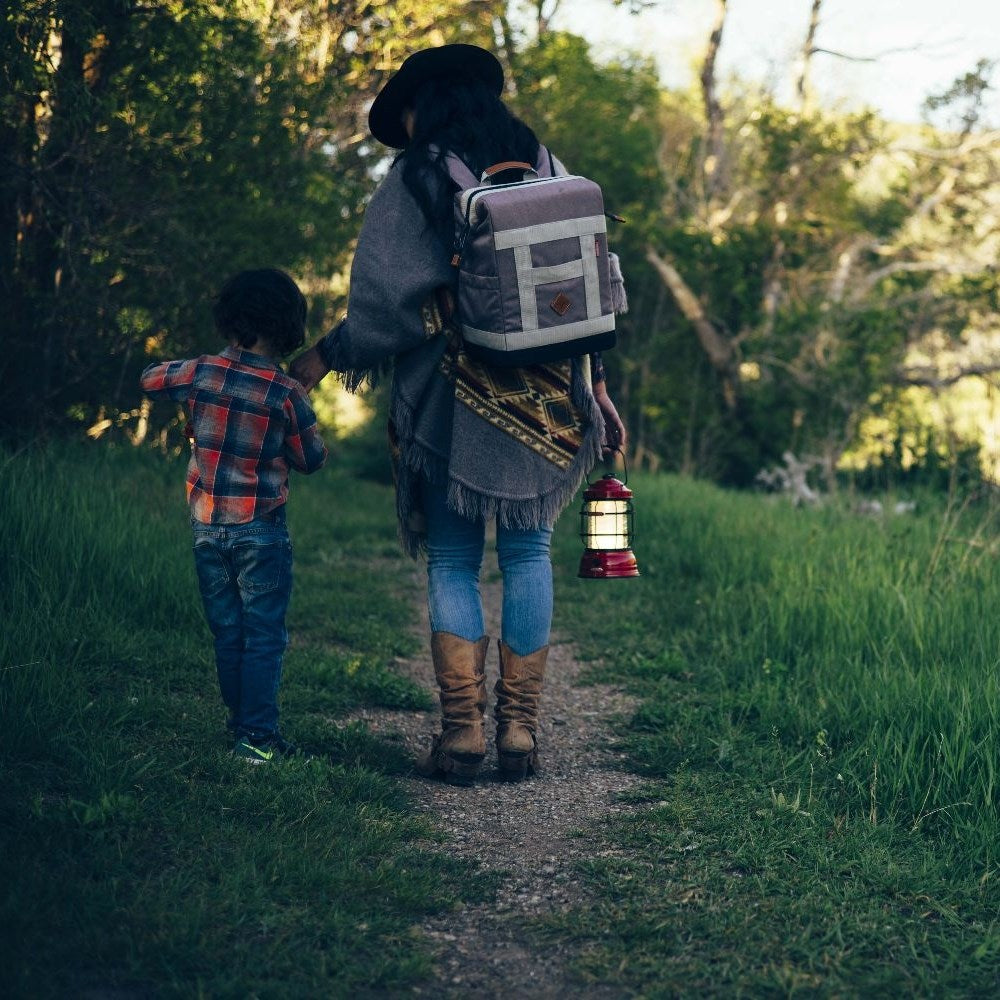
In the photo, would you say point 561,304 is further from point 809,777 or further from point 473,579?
point 809,777

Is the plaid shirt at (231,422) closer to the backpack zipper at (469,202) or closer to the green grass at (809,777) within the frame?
the backpack zipper at (469,202)

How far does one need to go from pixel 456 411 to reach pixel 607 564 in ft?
2.44

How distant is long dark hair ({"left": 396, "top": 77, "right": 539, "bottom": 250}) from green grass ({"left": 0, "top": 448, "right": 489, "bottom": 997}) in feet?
5.21

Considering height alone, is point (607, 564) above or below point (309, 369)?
below

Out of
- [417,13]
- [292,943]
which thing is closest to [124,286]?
[417,13]

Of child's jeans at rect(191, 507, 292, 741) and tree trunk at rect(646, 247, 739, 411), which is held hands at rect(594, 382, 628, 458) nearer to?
child's jeans at rect(191, 507, 292, 741)

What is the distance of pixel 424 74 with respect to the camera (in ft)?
10.5

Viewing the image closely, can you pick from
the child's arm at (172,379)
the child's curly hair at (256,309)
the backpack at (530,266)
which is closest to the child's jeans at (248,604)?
the child's arm at (172,379)

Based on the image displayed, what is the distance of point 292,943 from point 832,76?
45.3 feet

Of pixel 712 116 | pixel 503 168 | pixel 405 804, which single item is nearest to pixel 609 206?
pixel 712 116

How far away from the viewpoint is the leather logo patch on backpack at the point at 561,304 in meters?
3.04

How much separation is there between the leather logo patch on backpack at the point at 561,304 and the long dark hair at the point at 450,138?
34cm

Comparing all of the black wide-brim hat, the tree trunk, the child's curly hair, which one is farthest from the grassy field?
the tree trunk

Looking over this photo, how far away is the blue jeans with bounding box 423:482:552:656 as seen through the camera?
3303 mm
